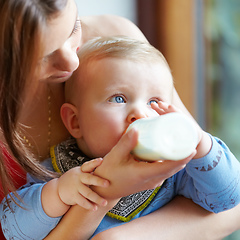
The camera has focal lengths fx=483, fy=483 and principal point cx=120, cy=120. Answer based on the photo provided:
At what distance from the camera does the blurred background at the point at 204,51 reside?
267cm

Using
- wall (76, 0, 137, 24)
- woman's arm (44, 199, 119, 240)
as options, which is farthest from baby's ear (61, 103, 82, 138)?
wall (76, 0, 137, 24)

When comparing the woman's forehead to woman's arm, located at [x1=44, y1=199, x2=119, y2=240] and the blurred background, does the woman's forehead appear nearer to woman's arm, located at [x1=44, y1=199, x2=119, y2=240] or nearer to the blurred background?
woman's arm, located at [x1=44, y1=199, x2=119, y2=240]

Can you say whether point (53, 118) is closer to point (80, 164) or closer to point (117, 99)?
point (80, 164)

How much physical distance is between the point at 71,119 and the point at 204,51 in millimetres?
1674

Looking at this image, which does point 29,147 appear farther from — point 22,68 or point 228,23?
point 228,23

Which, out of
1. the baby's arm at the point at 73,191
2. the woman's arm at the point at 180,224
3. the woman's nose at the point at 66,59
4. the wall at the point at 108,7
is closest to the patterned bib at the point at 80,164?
the woman's arm at the point at 180,224

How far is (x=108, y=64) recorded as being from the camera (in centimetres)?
112

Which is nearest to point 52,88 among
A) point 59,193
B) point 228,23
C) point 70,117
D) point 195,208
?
point 70,117

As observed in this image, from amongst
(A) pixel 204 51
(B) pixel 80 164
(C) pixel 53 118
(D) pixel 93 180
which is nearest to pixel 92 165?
(D) pixel 93 180

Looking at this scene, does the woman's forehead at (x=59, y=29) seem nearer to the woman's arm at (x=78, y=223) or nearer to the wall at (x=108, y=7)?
the woman's arm at (x=78, y=223)

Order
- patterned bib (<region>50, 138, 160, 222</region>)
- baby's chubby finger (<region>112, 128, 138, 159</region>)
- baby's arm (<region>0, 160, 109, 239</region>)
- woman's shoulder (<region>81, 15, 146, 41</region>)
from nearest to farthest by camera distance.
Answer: baby's chubby finger (<region>112, 128, 138, 159</region>), baby's arm (<region>0, 160, 109, 239</region>), patterned bib (<region>50, 138, 160, 222</region>), woman's shoulder (<region>81, 15, 146, 41</region>)

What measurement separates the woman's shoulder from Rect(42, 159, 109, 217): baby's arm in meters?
0.51

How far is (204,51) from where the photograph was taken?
8.93 feet

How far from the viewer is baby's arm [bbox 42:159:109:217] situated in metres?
0.94
